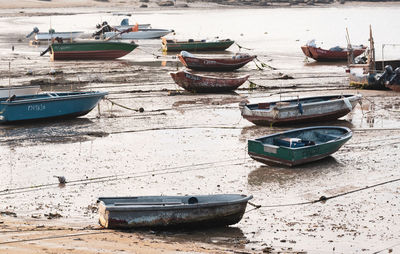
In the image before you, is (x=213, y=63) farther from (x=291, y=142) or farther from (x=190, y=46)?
(x=291, y=142)

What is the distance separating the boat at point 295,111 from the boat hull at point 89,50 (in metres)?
18.6

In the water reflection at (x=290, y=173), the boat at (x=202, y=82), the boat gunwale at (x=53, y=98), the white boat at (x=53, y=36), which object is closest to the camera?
the water reflection at (x=290, y=173)

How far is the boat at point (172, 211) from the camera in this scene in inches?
451

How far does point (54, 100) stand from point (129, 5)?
67614 millimetres

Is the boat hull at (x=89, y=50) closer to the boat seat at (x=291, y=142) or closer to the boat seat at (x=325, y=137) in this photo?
the boat seat at (x=325, y=137)

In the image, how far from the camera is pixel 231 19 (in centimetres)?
7450

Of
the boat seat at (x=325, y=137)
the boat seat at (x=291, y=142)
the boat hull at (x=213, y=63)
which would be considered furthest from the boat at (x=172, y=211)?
the boat hull at (x=213, y=63)

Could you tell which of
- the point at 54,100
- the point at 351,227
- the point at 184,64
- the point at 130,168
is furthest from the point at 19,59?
the point at 351,227

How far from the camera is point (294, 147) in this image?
16.7m

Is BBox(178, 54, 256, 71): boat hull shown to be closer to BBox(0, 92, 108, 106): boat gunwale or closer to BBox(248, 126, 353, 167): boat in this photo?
BBox(0, 92, 108, 106): boat gunwale

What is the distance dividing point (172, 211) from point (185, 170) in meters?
4.82

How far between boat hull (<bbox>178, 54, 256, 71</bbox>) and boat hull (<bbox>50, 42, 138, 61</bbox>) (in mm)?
6293

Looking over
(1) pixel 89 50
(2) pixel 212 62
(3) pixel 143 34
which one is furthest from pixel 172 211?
(3) pixel 143 34

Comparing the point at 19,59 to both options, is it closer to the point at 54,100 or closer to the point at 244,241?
the point at 54,100
